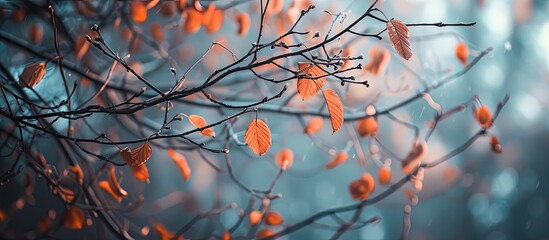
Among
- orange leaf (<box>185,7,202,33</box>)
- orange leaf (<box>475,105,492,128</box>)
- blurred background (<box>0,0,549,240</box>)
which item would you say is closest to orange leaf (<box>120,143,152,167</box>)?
orange leaf (<box>185,7,202,33</box>)

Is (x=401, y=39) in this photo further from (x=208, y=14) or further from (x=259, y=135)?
(x=208, y=14)

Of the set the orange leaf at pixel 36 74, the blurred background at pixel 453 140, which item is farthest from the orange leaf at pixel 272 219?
the blurred background at pixel 453 140

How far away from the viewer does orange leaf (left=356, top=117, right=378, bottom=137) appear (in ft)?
2.75

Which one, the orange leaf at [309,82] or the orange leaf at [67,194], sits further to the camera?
the orange leaf at [67,194]

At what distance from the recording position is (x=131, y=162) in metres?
0.54

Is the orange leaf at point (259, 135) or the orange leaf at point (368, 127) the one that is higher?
the orange leaf at point (259, 135)

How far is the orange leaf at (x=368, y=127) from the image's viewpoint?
2.75 ft

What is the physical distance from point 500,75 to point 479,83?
106 mm

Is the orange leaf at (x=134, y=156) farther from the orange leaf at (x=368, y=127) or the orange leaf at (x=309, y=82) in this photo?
the orange leaf at (x=368, y=127)

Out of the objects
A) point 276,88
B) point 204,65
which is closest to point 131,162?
point 276,88

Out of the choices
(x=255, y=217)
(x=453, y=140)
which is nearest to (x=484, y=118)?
(x=255, y=217)

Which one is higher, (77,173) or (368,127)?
(77,173)

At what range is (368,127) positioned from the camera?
2.77 feet

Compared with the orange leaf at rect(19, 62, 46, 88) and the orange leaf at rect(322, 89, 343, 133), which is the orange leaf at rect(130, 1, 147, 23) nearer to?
the orange leaf at rect(19, 62, 46, 88)
